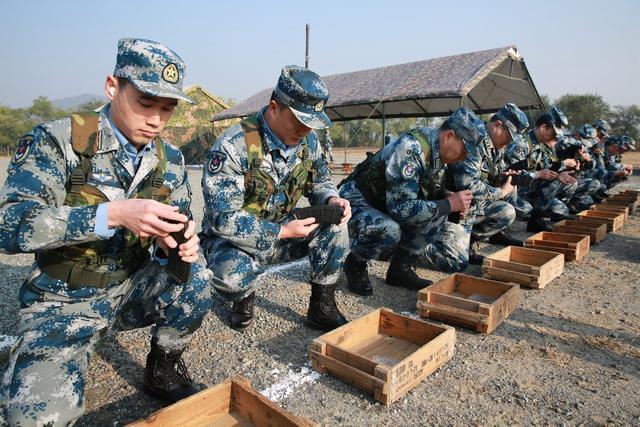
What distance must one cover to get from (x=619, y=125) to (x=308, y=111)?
154ft

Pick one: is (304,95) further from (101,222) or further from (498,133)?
(498,133)

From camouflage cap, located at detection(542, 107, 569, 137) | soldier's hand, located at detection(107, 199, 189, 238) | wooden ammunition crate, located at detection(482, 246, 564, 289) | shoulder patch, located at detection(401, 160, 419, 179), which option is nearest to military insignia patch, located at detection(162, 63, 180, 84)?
soldier's hand, located at detection(107, 199, 189, 238)

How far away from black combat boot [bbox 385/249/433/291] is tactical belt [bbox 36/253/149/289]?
288cm

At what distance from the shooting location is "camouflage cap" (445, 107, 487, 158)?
151 inches

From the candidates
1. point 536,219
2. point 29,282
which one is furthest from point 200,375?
point 536,219

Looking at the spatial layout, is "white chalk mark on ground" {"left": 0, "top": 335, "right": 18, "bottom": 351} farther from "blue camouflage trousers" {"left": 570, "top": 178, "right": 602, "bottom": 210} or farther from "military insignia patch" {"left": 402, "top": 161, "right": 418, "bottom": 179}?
"blue camouflage trousers" {"left": 570, "top": 178, "right": 602, "bottom": 210}

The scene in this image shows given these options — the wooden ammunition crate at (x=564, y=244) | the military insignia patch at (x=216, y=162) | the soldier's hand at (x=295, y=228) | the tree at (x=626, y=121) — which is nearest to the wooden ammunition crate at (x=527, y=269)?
the wooden ammunition crate at (x=564, y=244)

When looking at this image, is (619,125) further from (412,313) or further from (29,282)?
(29,282)

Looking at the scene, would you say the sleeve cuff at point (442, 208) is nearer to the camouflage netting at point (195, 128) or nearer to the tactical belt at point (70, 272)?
the tactical belt at point (70, 272)

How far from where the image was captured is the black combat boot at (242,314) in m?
3.30

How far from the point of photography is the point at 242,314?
131 inches

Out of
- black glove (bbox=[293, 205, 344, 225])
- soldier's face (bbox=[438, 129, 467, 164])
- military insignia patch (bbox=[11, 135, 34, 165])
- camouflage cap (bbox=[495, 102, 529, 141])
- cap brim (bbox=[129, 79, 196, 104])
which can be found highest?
camouflage cap (bbox=[495, 102, 529, 141])

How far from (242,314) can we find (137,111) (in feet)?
5.92

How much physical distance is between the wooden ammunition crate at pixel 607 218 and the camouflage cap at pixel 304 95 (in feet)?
18.9
